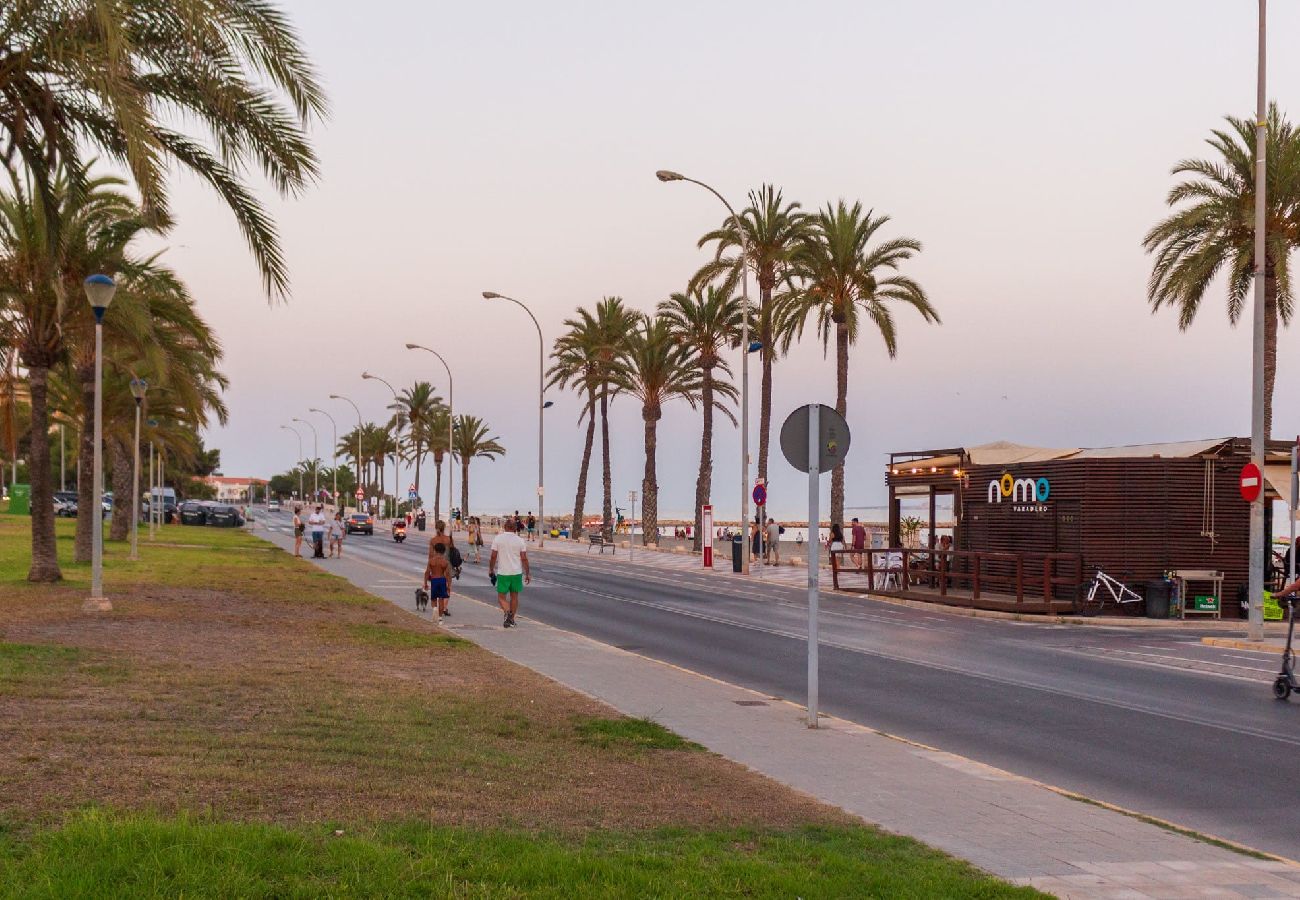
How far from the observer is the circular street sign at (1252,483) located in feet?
68.1

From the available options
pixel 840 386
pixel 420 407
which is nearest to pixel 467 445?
pixel 420 407

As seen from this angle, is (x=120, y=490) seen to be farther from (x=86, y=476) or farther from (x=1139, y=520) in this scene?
(x=1139, y=520)

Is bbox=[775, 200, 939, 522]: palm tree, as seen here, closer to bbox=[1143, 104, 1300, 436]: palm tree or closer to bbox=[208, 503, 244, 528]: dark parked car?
bbox=[1143, 104, 1300, 436]: palm tree

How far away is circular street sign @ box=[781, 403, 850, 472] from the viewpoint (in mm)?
11008

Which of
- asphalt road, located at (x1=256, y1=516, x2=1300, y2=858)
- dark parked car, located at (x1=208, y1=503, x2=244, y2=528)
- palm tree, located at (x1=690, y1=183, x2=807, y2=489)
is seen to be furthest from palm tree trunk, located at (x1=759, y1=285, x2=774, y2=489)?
dark parked car, located at (x1=208, y1=503, x2=244, y2=528)

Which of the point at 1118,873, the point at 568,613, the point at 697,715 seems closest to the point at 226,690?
the point at 697,715

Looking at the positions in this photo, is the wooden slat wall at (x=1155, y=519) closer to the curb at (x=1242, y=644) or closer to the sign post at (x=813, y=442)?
the curb at (x=1242, y=644)

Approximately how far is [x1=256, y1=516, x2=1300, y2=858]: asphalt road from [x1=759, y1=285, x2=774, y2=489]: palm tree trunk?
20.6 meters

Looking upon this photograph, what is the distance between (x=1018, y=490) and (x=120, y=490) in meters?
31.9

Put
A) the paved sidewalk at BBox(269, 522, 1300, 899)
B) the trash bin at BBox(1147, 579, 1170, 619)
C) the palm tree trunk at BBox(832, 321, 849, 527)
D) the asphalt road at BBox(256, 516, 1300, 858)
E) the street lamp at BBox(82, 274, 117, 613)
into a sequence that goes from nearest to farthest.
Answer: the paved sidewalk at BBox(269, 522, 1300, 899) → the asphalt road at BBox(256, 516, 1300, 858) → the street lamp at BBox(82, 274, 117, 613) → the trash bin at BBox(1147, 579, 1170, 619) → the palm tree trunk at BBox(832, 321, 849, 527)

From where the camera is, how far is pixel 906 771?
28.8ft

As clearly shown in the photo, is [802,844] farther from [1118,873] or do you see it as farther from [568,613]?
[568,613]

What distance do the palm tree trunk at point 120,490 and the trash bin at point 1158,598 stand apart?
33841 millimetres

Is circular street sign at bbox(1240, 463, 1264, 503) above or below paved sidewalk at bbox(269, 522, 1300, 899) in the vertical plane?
above
